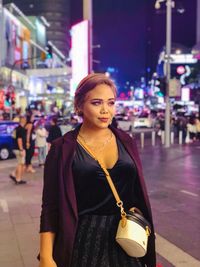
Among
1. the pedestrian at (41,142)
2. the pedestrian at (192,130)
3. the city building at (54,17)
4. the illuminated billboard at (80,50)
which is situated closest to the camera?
the pedestrian at (41,142)

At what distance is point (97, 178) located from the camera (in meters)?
2.45

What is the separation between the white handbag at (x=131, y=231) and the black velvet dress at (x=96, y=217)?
0.04 metres

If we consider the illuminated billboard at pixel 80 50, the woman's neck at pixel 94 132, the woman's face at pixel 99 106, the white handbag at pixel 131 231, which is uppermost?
the illuminated billboard at pixel 80 50

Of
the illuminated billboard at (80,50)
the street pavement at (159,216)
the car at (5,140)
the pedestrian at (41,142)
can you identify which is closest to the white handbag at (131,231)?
the street pavement at (159,216)

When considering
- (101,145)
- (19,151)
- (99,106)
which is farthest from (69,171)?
(19,151)

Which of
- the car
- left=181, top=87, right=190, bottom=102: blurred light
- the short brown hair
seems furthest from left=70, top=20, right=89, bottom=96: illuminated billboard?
left=181, top=87, right=190, bottom=102: blurred light

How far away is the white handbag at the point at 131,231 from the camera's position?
2.34 meters

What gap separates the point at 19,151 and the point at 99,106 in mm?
9955

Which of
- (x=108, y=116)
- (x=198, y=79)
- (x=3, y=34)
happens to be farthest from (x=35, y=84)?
(x=108, y=116)

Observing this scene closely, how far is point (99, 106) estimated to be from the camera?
2555 millimetres

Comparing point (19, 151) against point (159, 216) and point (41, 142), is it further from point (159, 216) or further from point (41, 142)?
point (159, 216)

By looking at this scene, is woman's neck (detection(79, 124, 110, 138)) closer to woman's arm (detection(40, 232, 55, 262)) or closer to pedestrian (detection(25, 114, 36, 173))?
woman's arm (detection(40, 232, 55, 262))

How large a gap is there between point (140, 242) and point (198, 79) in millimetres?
55591

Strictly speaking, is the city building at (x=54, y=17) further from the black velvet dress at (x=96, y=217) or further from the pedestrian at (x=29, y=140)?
the black velvet dress at (x=96, y=217)
